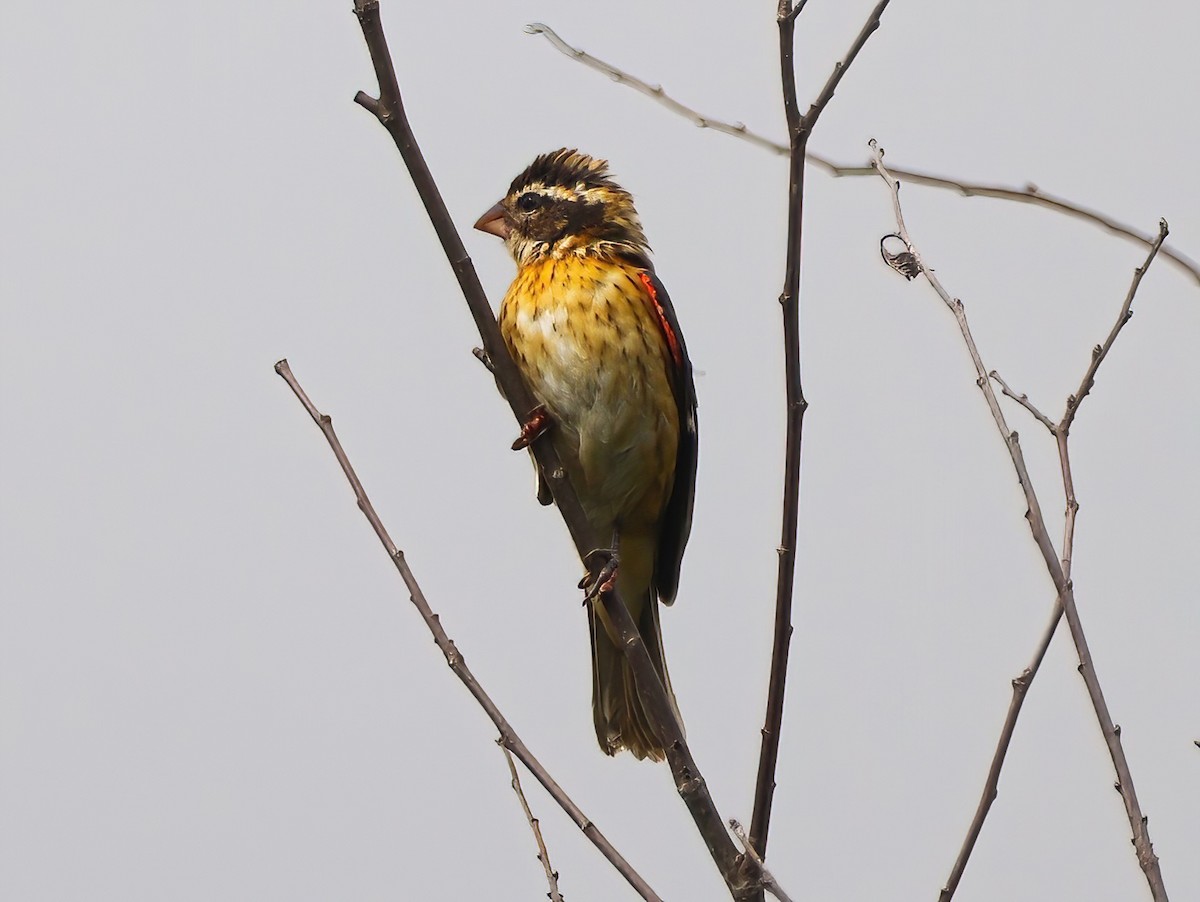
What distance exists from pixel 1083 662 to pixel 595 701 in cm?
231

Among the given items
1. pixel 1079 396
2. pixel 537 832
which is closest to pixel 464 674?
pixel 537 832

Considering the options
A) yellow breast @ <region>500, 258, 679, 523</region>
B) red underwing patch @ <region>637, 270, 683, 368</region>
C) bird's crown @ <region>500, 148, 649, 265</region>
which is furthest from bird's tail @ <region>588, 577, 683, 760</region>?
bird's crown @ <region>500, 148, 649, 265</region>

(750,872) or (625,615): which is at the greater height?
(625,615)

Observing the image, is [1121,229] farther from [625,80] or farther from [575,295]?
[575,295]

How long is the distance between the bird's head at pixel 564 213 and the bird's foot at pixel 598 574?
3.59 feet

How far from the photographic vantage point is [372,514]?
3.25 metres

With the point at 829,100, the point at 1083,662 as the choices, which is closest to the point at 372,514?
the point at 829,100

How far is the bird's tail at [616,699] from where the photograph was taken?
4609 millimetres

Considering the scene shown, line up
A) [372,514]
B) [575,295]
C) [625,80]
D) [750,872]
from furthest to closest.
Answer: [575,295] < [625,80] < [372,514] < [750,872]

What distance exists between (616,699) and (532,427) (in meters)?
1.39

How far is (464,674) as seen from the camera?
308cm

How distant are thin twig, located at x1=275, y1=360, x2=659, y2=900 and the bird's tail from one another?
1.39m

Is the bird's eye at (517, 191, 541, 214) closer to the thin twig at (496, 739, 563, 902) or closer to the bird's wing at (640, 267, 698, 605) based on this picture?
the bird's wing at (640, 267, 698, 605)

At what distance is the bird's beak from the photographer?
4.66 m
